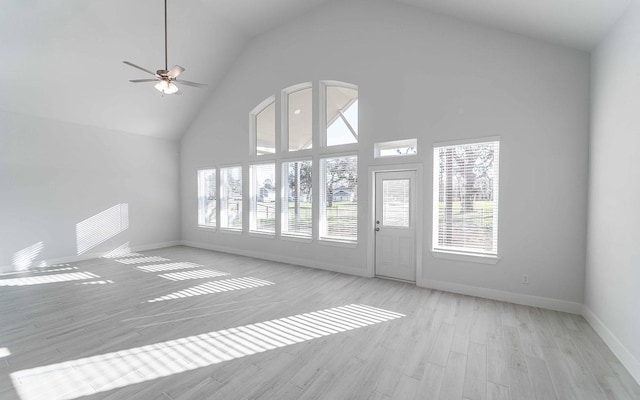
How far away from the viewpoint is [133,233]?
7141mm

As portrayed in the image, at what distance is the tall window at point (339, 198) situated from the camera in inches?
204

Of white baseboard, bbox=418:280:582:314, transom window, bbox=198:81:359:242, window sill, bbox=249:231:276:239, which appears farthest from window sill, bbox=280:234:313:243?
white baseboard, bbox=418:280:582:314

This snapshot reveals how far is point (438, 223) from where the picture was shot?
14.1 ft

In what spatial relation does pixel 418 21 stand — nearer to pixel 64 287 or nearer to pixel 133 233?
pixel 64 287

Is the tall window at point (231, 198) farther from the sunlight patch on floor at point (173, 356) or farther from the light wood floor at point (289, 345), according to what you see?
the sunlight patch on floor at point (173, 356)

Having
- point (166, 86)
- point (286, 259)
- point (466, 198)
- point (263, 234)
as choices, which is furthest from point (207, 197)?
point (466, 198)

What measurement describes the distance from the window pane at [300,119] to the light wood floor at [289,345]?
3.02 metres

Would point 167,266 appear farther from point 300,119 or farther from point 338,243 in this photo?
point 300,119

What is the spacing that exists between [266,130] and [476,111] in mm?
4397

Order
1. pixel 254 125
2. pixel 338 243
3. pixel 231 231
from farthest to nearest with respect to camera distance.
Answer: pixel 231 231
pixel 254 125
pixel 338 243

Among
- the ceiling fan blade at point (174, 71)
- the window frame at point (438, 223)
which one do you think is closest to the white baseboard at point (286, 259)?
the window frame at point (438, 223)

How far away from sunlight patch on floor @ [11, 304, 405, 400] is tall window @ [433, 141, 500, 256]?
1.62 m

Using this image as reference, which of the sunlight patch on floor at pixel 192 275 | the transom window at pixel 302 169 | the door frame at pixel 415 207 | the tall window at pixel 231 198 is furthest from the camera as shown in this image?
the tall window at pixel 231 198

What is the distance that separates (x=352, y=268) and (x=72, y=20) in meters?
6.21
